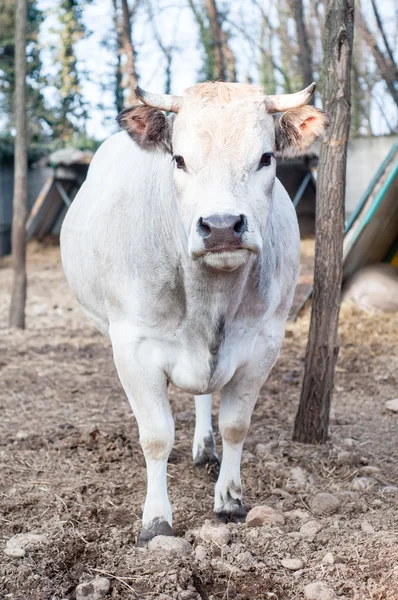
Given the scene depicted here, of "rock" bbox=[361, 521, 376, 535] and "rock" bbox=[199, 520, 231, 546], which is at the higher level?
"rock" bbox=[361, 521, 376, 535]

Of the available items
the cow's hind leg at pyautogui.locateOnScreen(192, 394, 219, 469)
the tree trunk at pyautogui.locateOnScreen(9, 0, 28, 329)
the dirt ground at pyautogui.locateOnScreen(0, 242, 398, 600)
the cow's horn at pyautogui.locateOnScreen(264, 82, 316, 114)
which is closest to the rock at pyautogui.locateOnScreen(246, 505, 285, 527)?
the dirt ground at pyautogui.locateOnScreen(0, 242, 398, 600)

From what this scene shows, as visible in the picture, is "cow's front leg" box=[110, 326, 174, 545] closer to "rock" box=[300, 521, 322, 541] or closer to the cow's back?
the cow's back

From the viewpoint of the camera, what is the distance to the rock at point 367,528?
3.32 meters

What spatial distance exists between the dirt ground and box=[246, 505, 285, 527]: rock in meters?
0.05

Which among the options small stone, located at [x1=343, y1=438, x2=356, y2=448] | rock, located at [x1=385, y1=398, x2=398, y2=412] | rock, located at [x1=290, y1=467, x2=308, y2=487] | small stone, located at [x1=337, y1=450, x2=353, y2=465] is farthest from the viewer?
rock, located at [x1=385, y1=398, x2=398, y2=412]

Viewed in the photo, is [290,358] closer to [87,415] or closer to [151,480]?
[87,415]

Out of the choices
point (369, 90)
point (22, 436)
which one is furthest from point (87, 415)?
point (369, 90)

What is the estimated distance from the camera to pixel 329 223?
4551 millimetres

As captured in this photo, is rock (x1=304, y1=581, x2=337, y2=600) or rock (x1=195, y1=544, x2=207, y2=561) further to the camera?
rock (x1=195, y1=544, x2=207, y2=561)

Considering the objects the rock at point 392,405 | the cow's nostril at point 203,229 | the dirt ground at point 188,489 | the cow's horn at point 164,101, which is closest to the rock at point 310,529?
the dirt ground at point 188,489

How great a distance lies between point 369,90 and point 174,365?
1450 cm

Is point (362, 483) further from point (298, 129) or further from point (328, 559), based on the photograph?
point (298, 129)

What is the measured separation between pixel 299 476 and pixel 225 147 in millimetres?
1972

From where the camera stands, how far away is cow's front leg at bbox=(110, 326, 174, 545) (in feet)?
11.3
